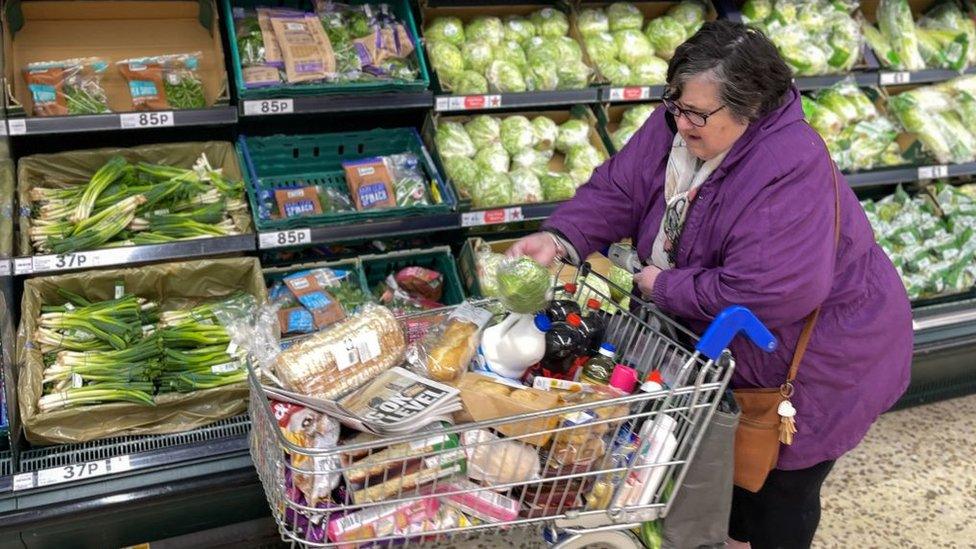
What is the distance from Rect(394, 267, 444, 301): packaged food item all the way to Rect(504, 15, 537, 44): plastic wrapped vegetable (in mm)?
1217

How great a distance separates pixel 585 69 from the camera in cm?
370

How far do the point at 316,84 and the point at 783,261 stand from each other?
1.97 m

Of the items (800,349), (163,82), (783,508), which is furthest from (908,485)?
(163,82)

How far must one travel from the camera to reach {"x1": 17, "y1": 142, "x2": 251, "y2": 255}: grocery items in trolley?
2.91 m

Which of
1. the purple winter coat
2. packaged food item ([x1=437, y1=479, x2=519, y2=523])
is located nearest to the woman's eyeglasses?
the purple winter coat

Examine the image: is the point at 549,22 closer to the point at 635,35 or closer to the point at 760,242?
the point at 635,35

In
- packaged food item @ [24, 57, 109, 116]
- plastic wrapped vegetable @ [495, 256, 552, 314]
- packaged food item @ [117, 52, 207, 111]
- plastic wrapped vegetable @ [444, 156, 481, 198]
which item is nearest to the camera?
plastic wrapped vegetable @ [495, 256, 552, 314]

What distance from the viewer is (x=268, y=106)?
3049 mm

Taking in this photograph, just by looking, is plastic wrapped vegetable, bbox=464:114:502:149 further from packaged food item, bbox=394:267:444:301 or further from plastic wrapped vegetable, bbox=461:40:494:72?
packaged food item, bbox=394:267:444:301

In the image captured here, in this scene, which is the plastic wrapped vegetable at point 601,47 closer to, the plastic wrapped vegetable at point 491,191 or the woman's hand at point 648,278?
the plastic wrapped vegetable at point 491,191

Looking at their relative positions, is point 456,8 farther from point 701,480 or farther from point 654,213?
point 701,480

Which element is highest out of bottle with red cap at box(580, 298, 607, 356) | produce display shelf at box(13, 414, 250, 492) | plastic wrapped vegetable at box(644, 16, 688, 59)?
plastic wrapped vegetable at box(644, 16, 688, 59)

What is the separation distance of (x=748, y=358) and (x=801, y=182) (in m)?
0.46

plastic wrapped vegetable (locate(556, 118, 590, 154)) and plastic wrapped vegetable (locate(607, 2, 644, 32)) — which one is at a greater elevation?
plastic wrapped vegetable (locate(607, 2, 644, 32))
